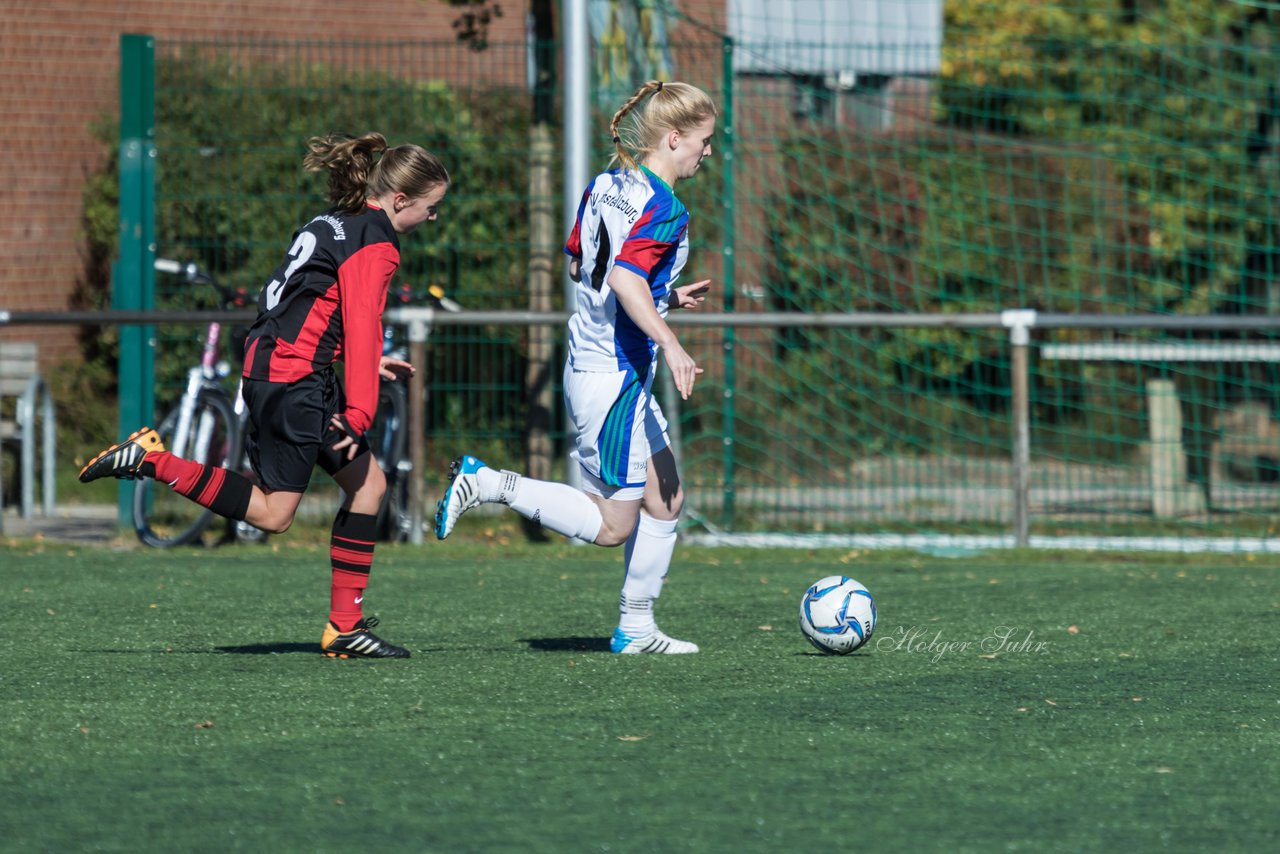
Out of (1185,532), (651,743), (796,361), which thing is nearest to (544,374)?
(796,361)

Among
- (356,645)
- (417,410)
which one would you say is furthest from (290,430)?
(417,410)

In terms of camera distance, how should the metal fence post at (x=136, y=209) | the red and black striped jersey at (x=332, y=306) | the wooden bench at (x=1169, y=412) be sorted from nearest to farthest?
the red and black striped jersey at (x=332, y=306) < the metal fence post at (x=136, y=209) < the wooden bench at (x=1169, y=412)

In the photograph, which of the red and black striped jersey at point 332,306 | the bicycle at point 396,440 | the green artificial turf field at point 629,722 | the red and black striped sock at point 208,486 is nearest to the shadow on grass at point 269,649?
the green artificial turf field at point 629,722

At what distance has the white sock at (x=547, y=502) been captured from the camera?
5.36 meters

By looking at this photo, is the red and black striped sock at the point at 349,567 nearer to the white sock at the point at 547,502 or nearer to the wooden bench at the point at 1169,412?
the white sock at the point at 547,502

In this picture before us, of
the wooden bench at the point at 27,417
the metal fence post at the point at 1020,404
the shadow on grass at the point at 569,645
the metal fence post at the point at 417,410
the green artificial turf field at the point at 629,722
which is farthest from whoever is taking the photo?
the wooden bench at the point at 27,417

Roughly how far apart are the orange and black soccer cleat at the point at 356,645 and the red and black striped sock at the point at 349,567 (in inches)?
1.0

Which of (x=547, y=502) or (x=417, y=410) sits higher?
(x=417, y=410)

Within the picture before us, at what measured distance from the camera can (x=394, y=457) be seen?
8922 mm

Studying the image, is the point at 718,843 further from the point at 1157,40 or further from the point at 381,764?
the point at 1157,40

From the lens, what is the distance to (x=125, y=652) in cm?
547

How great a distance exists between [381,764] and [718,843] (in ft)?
3.15

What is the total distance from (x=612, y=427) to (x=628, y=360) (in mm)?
215

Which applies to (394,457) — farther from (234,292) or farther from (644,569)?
(644,569)
